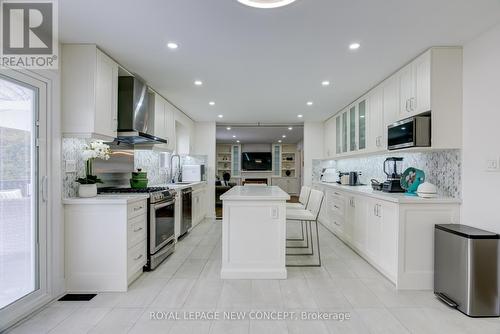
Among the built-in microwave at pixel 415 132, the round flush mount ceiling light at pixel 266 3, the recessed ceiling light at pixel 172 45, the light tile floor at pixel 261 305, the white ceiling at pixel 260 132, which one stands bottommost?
the light tile floor at pixel 261 305

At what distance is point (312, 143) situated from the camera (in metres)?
6.72

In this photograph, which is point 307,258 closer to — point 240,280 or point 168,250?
point 240,280

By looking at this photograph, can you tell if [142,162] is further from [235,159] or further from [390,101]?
[235,159]

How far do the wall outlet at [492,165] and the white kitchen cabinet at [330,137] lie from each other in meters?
3.51

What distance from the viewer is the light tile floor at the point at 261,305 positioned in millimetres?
2114

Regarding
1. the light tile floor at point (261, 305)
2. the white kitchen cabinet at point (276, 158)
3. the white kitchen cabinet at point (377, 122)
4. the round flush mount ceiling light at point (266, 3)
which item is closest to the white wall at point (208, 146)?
the light tile floor at point (261, 305)

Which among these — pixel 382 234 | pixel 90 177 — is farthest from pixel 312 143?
pixel 90 177

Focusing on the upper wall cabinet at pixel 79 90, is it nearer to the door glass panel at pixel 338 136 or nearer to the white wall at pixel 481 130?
the white wall at pixel 481 130

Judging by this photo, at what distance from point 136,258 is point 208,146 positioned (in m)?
3.98

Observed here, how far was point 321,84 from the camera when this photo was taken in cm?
386

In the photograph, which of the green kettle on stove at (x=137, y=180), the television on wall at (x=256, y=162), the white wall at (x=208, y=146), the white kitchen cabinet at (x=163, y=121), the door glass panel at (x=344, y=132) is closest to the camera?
the green kettle on stove at (x=137, y=180)

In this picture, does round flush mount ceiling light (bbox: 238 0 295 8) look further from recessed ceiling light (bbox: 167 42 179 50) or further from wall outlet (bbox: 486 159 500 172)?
wall outlet (bbox: 486 159 500 172)

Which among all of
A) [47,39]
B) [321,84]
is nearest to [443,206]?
[321,84]

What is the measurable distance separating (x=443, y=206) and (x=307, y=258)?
5.76 ft
